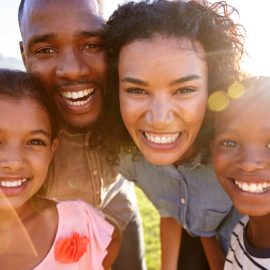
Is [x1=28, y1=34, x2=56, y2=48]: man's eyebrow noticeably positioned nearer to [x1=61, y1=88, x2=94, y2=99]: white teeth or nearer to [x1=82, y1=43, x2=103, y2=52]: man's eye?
[x1=82, y1=43, x2=103, y2=52]: man's eye

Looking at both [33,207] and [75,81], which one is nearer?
[33,207]

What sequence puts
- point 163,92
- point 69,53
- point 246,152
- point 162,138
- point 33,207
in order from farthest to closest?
point 69,53 → point 33,207 → point 162,138 → point 163,92 → point 246,152

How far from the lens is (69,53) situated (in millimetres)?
2916

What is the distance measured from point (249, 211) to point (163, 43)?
918 millimetres

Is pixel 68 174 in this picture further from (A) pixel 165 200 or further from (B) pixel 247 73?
(B) pixel 247 73

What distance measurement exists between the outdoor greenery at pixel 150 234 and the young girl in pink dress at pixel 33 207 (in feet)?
6.85

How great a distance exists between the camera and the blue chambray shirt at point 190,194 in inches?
118

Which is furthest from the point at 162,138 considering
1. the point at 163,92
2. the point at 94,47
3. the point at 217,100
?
the point at 94,47

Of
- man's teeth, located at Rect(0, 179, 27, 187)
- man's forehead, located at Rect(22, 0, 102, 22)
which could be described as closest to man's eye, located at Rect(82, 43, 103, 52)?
man's forehead, located at Rect(22, 0, 102, 22)

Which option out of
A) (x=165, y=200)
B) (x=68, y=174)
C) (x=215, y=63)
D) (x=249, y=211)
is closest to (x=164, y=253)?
(x=165, y=200)

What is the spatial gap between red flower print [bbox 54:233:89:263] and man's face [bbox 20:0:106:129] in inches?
27.9

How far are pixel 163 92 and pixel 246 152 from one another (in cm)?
49

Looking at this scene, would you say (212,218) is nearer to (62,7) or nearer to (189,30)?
(189,30)

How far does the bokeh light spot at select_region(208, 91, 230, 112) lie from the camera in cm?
268
